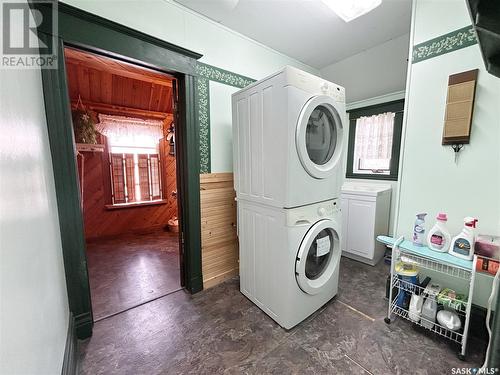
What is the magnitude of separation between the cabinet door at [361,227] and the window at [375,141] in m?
0.70

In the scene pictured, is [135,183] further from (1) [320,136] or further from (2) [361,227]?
(2) [361,227]

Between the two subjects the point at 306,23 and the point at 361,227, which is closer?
the point at 306,23

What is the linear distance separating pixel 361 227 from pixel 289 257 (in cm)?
150

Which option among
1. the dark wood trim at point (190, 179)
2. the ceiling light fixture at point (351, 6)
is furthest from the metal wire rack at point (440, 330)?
the ceiling light fixture at point (351, 6)

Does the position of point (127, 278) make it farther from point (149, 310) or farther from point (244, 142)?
point (244, 142)

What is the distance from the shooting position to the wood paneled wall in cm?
337

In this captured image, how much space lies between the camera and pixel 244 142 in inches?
67.1

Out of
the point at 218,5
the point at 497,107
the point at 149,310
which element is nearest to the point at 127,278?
the point at 149,310

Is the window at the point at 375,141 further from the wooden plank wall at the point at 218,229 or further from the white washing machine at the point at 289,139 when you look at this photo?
the wooden plank wall at the point at 218,229

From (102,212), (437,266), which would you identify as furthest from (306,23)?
(102,212)

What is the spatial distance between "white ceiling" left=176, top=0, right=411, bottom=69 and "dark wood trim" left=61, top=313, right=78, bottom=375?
8.23ft

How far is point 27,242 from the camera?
780 mm

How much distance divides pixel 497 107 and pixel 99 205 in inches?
184

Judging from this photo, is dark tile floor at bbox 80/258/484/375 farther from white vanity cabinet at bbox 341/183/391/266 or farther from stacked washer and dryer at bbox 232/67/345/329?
white vanity cabinet at bbox 341/183/391/266
